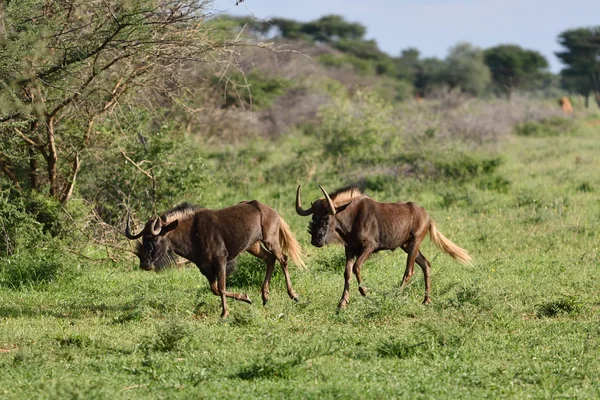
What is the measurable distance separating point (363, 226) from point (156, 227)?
7.49ft

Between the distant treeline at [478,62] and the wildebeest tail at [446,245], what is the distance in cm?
4481

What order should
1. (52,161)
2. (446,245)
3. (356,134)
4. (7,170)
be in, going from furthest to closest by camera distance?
1. (356,134)
2. (7,170)
3. (52,161)
4. (446,245)

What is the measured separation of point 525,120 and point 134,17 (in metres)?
29.1

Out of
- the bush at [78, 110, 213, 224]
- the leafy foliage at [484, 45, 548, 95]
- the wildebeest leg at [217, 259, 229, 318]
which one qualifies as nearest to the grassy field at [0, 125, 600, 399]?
the wildebeest leg at [217, 259, 229, 318]

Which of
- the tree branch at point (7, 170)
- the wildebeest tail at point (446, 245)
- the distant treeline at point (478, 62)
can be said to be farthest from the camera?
the distant treeline at point (478, 62)

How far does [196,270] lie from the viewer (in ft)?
39.7

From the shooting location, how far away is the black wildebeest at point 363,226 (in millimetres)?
9945

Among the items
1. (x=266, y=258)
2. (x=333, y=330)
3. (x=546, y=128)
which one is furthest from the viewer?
(x=546, y=128)

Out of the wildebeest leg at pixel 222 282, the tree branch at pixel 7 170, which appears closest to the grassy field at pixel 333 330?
the wildebeest leg at pixel 222 282

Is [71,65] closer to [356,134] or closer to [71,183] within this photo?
[71,183]

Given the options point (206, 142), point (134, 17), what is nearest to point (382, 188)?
point (206, 142)

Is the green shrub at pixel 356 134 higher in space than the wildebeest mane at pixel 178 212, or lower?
lower

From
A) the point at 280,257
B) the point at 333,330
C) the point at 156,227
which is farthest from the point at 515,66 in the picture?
the point at 333,330

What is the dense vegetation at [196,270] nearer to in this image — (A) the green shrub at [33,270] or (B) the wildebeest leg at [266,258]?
(A) the green shrub at [33,270]
